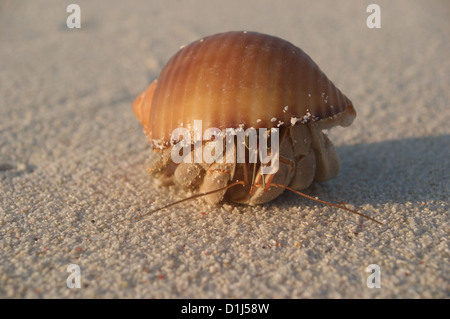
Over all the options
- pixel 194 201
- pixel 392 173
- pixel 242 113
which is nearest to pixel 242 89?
pixel 242 113

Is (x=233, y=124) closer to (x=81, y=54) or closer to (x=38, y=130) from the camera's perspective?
(x=38, y=130)

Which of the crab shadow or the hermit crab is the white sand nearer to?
the crab shadow

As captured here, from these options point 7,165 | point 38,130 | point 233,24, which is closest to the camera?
point 7,165

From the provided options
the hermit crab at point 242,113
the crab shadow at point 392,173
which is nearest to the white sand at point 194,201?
the crab shadow at point 392,173

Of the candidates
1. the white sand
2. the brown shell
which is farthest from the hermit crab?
the white sand

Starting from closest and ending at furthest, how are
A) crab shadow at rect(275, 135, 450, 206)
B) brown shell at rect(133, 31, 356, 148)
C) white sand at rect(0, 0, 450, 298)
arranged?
white sand at rect(0, 0, 450, 298) → brown shell at rect(133, 31, 356, 148) → crab shadow at rect(275, 135, 450, 206)
